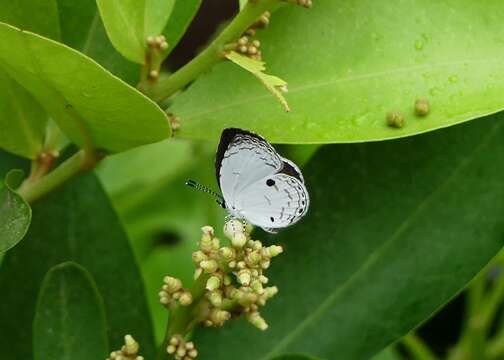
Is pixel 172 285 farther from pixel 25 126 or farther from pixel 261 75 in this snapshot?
pixel 25 126

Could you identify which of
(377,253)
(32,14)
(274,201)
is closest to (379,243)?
(377,253)

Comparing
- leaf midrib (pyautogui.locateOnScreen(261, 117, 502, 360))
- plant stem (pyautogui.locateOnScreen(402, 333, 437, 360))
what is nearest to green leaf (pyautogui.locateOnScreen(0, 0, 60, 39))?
leaf midrib (pyautogui.locateOnScreen(261, 117, 502, 360))

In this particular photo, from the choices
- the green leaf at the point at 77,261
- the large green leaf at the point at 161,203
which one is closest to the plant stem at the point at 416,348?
the large green leaf at the point at 161,203

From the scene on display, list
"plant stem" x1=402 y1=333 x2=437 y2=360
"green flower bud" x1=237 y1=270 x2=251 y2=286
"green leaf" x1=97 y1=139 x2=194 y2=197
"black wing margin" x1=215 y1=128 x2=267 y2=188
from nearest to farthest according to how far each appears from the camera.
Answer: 1. "green flower bud" x1=237 y1=270 x2=251 y2=286
2. "black wing margin" x1=215 y1=128 x2=267 y2=188
3. "plant stem" x1=402 y1=333 x2=437 y2=360
4. "green leaf" x1=97 y1=139 x2=194 y2=197

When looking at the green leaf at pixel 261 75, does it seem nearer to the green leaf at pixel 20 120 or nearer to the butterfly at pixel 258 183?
the butterfly at pixel 258 183

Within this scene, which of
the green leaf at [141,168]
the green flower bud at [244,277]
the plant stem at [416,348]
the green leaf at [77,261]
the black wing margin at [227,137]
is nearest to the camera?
the green flower bud at [244,277]

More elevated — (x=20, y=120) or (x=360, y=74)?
(x=360, y=74)

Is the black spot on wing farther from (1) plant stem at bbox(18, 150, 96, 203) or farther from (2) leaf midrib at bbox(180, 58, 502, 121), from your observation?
(1) plant stem at bbox(18, 150, 96, 203)
